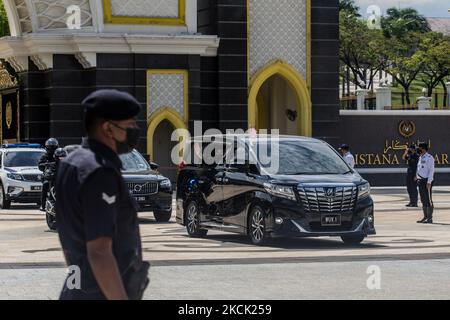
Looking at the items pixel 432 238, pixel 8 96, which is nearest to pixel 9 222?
pixel 432 238

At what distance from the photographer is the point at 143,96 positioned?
40.7 meters

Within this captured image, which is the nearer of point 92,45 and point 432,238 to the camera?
point 432,238

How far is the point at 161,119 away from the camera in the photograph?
4106 cm

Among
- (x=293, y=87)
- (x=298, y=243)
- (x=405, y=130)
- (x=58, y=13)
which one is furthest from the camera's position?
(x=405, y=130)

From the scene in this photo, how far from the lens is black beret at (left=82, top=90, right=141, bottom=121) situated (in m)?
5.92

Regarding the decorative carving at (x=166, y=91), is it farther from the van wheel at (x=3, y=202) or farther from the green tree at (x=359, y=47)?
the green tree at (x=359, y=47)

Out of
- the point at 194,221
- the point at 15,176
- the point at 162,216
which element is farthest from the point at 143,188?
the point at 15,176

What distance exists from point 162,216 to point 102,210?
20204mm

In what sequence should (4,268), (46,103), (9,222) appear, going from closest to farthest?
(4,268) → (9,222) → (46,103)

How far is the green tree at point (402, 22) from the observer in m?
119

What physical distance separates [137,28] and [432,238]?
21877 millimetres

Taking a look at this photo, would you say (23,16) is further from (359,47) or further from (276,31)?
(359,47)

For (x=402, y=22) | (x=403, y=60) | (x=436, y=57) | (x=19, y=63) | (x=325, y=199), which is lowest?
(x=325, y=199)
